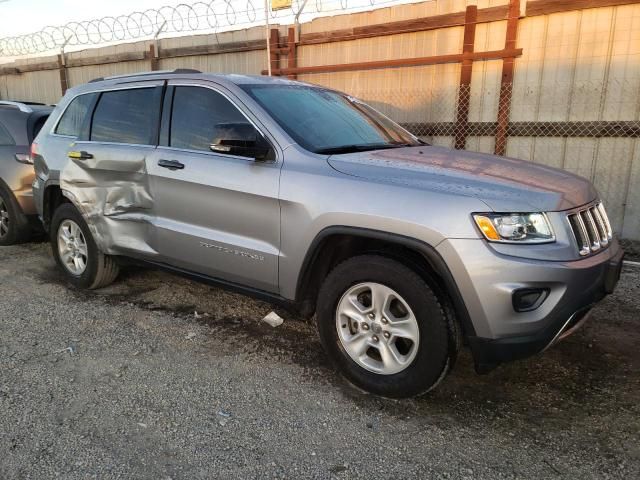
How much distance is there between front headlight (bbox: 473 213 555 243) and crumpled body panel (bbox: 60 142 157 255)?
97.5 inches

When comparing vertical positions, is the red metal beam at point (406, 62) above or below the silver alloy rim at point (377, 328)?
above

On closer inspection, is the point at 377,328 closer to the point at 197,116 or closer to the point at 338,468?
the point at 338,468

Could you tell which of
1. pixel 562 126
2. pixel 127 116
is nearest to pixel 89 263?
pixel 127 116

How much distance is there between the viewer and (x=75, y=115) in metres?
4.61

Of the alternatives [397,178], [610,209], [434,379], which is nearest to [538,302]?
[434,379]

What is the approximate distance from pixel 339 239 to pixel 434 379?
3.05 ft

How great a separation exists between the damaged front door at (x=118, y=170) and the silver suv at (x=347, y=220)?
0.01m

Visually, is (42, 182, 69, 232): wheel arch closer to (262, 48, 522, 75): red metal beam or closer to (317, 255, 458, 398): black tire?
(317, 255, 458, 398): black tire

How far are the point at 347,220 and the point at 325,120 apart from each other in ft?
3.47

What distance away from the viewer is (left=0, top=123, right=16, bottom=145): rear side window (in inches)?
234

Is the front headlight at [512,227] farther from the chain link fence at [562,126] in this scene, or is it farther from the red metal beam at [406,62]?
the red metal beam at [406,62]

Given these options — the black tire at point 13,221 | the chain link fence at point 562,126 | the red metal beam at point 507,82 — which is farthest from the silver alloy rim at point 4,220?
the red metal beam at point 507,82

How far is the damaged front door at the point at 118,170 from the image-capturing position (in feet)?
12.7


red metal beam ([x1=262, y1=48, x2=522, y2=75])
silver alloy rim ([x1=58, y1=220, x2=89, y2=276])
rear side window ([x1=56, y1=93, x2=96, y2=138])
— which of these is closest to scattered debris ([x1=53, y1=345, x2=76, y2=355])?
silver alloy rim ([x1=58, y1=220, x2=89, y2=276])
